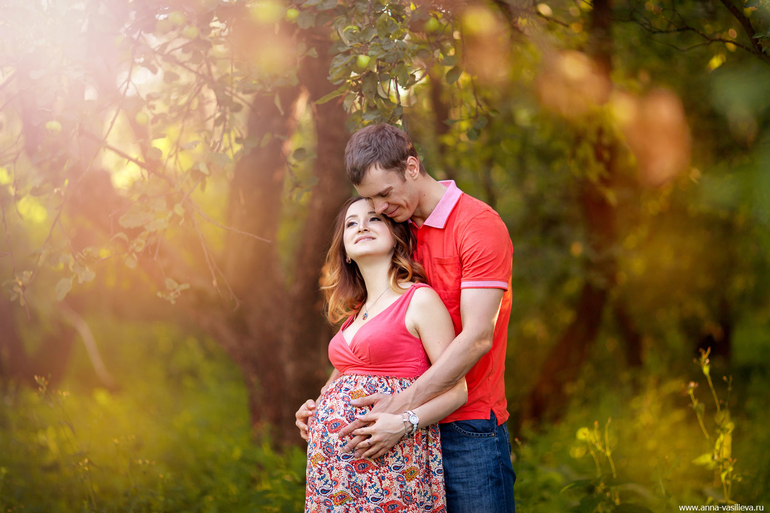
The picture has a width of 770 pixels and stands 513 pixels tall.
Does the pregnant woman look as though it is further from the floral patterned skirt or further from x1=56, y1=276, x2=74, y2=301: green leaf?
x1=56, y1=276, x2=74, y2=301: green leaf

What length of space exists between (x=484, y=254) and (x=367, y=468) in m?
0.79

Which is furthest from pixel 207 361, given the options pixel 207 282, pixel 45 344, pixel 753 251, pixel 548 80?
pixel 753 251

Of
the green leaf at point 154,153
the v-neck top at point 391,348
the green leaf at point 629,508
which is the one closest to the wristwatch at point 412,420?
the v-neck top at point 391,348

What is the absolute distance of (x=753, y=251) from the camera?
5.28 meters

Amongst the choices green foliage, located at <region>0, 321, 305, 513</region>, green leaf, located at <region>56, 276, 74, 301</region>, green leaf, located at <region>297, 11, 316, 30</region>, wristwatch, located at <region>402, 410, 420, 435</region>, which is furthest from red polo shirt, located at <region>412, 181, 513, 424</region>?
green foliage, located at <region>0, 321, 305, 513</region>

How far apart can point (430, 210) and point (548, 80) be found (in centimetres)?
273

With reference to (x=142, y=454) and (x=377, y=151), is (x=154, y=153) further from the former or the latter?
(x=142, y=454)

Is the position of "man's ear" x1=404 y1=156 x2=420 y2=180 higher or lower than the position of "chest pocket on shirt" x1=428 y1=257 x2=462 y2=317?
higher

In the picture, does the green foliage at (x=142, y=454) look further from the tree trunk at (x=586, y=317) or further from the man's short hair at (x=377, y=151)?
the tree trunk at (x=586, y=317)

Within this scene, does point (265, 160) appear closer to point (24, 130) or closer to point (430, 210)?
point (24, 130)

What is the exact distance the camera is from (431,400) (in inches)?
74.0

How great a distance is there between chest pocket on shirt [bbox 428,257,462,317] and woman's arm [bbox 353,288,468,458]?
83 millimetres

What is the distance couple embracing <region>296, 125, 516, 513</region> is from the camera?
187cm

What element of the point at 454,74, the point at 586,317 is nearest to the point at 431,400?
the point at 454,74
